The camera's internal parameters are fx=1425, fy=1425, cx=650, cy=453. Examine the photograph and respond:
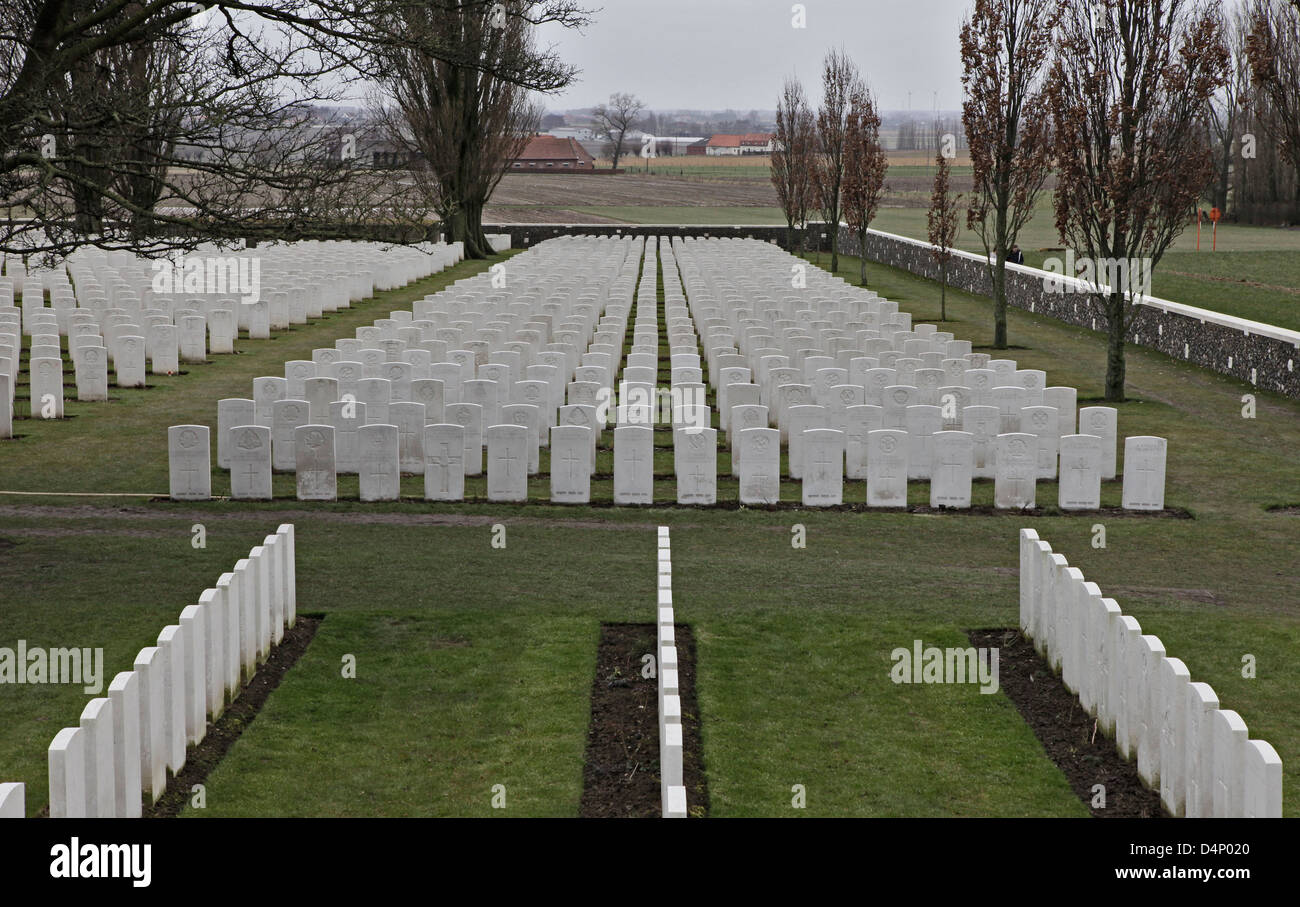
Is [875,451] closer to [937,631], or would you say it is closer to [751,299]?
[937,631]

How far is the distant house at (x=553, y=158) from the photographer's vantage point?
118000 mm

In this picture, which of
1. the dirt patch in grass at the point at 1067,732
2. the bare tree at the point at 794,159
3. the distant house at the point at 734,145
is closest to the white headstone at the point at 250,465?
the dirt patch in grass at the point at 1067,732

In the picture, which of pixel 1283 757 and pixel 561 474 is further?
pixel 561 474

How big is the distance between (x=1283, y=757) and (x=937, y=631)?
8.38 feet

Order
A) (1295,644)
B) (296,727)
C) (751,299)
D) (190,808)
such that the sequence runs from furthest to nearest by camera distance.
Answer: (751,299)
(1295,644)
(296,727)
(190,808)

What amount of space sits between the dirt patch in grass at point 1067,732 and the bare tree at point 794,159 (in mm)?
37231

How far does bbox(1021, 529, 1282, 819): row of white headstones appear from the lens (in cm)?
546

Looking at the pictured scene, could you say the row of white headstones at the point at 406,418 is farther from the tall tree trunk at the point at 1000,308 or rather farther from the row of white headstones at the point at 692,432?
the tall tree trunk at the point at 1000,308

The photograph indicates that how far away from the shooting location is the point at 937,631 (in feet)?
30.1

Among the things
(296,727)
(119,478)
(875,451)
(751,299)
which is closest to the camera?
(296,727)

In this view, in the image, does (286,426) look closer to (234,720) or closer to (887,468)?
(887,468)

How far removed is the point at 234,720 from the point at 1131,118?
47.8ft

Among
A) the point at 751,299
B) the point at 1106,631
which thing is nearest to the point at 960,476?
the point at 1106,631

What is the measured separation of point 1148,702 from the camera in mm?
6668
